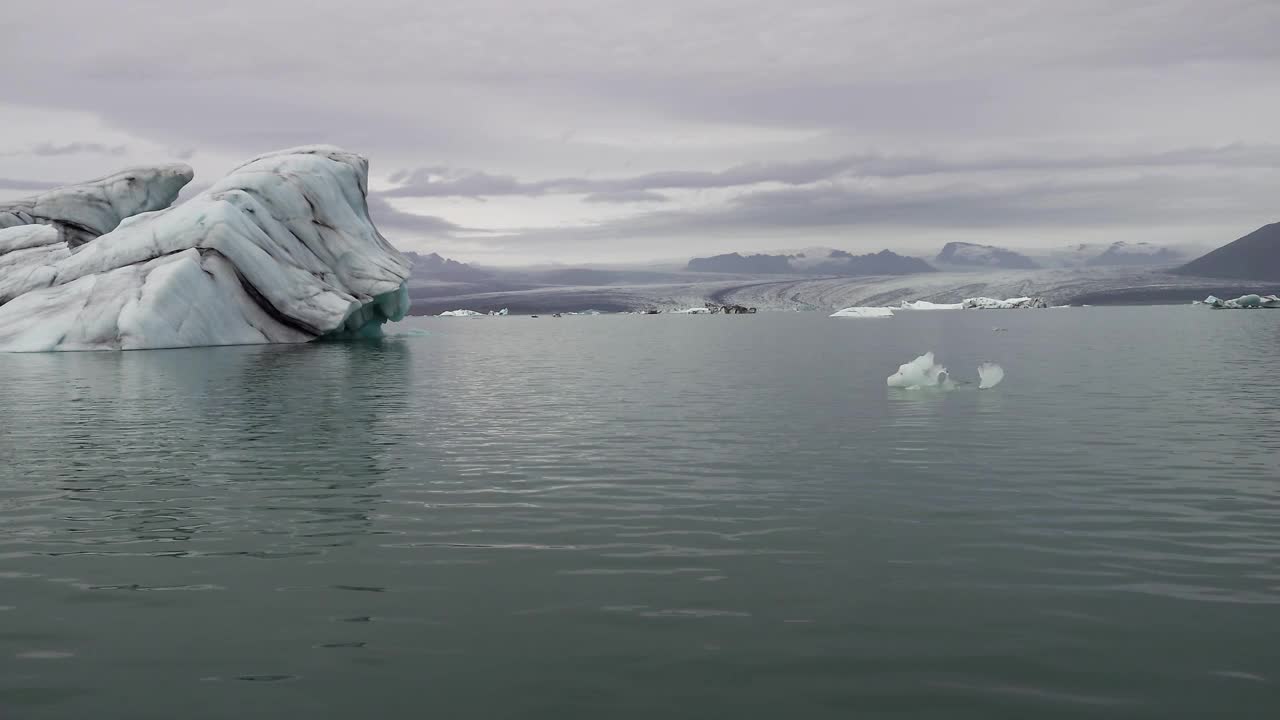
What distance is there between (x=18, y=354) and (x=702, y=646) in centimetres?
3888

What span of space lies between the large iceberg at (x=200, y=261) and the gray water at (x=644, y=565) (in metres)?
21.3

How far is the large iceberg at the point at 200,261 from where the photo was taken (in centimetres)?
3741

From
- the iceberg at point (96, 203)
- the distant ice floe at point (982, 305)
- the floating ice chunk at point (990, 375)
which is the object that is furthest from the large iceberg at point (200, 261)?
the distant ice floe at point (982, 305)

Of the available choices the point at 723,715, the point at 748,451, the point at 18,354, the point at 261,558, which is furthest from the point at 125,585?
the point at 18,354

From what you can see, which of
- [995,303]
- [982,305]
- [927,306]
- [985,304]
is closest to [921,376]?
[927,306]

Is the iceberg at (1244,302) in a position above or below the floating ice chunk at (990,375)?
above

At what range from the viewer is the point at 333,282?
43812mm

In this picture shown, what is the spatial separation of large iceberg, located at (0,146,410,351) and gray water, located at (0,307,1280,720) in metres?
21.3

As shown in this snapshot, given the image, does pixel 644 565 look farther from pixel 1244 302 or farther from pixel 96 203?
pixel 1244 302

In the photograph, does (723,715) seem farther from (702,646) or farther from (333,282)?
(333,282)

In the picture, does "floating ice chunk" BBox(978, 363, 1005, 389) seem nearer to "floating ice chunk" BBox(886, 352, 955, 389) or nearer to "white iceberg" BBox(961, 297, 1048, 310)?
"floating ice chunk" BBox(886, 352, 955, 389)

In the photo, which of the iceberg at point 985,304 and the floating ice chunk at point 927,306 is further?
the iceberg at point 985,304

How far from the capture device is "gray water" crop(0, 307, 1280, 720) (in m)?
5.29

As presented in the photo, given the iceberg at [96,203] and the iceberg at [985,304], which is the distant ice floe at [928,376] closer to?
the iceberg at [96,203]
